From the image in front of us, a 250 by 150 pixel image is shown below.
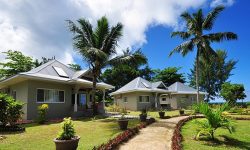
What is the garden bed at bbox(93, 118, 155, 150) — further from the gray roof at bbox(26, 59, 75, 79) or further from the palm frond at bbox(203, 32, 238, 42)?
the palm frond at bbox(203, 32, 238, 42)

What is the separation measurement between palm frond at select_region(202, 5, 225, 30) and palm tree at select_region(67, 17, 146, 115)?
1159 cm

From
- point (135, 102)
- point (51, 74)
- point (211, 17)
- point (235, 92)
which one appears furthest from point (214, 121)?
point (135, 102)

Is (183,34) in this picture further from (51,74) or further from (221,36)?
(51,74)

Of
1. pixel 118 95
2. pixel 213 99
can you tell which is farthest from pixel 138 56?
pixel 213 99

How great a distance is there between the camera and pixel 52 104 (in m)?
19.4

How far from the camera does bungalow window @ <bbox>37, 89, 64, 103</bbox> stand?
1852cm

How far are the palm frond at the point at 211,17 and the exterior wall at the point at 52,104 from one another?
17.8 metres

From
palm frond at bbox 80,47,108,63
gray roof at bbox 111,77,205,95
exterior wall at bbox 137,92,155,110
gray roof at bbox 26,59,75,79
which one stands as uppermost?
palm frond at bbox 80,47,108,63

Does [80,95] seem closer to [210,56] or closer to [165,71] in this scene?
Result: [210,56]

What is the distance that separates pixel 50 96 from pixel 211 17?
67.3ft

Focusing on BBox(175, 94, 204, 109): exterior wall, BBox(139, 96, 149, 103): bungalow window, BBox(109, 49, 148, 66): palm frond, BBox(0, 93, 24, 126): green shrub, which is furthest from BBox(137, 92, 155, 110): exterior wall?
BBox(0, 93, 24, 126): green shrub

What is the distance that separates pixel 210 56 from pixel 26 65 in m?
30.8

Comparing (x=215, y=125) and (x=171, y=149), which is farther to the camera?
(x=215, y=125)

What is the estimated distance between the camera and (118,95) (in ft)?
128
